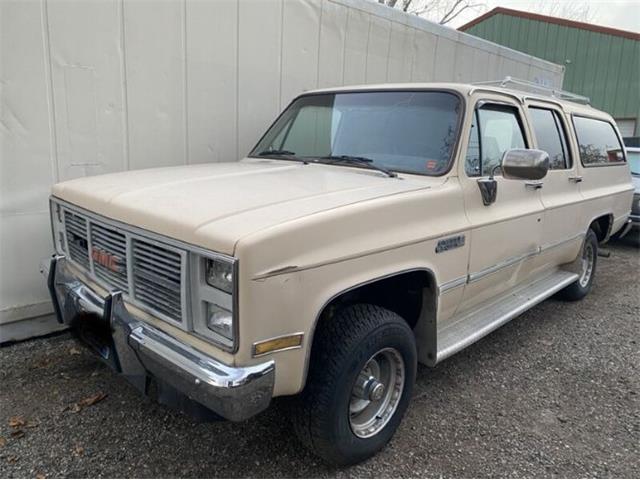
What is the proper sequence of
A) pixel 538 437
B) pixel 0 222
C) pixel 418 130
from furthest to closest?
pixel 0 222
pixel 418 130
pixel 538 437

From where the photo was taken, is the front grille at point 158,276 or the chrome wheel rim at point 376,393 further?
the chrome wheel rim at point 376,393

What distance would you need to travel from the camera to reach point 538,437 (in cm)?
291

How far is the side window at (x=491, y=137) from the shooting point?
3.20m

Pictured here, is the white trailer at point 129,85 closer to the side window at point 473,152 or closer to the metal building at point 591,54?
the side window at point 473,152

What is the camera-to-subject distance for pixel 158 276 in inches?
87.7

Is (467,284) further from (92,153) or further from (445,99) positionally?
(92,153)

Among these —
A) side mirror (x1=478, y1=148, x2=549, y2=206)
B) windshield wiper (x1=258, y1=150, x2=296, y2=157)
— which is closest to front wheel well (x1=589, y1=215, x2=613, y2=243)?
side mirror (x1=478, y1=148, x2=549, y2=206)

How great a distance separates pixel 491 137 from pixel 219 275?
2.24 m

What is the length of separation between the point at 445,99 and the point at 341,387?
6.49 ft

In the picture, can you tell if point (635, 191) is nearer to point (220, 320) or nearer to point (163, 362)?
point (220, 320)

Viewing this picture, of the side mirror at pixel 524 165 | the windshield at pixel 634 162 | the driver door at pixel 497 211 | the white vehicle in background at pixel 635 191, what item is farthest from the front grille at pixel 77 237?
the windshield at pixel 634 162

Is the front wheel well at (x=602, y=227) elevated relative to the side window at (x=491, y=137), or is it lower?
lower

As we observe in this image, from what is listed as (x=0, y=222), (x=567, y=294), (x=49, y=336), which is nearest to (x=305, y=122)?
(x=0, y=222)

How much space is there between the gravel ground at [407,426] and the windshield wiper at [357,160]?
1.47m
